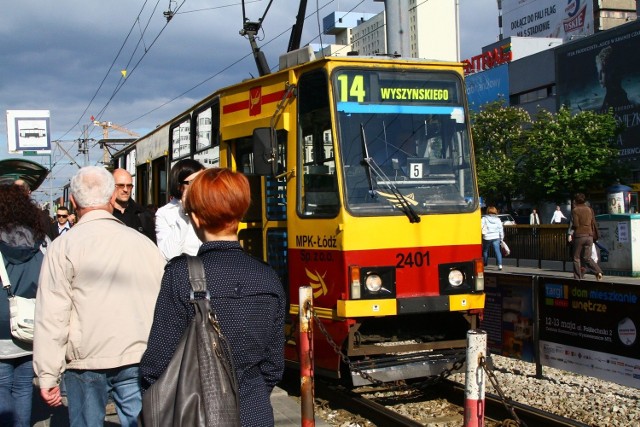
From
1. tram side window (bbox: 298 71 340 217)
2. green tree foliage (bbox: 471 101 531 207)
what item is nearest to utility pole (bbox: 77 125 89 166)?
green tree foliage (bbox: 471 101 531 207)

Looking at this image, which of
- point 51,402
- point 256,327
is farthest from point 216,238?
point 51,402

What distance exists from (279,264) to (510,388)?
2845 mm

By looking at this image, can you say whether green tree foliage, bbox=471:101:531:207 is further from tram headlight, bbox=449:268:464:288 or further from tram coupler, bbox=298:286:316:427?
tram coupler, bbox=298:286:316:427

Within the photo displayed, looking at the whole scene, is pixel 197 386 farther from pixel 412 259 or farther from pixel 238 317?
pixel 412 259

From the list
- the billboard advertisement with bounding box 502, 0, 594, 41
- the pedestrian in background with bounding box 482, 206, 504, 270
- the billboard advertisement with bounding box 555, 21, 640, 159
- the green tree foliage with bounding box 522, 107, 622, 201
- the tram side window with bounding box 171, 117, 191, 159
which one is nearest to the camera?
the tram side window with bounding box 171, 117, 191, 159

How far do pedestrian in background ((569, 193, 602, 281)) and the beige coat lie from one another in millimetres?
13681

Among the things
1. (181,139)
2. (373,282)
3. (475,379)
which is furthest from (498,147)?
(475,379)

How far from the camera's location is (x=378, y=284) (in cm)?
711

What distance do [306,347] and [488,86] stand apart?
56.1m

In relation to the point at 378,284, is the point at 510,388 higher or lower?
lower

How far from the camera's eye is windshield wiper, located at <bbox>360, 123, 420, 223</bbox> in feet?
23.9

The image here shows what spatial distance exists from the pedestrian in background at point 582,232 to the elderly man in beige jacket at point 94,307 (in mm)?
13661

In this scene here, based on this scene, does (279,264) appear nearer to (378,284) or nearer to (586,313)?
(378,284)

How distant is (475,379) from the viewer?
4.47m
